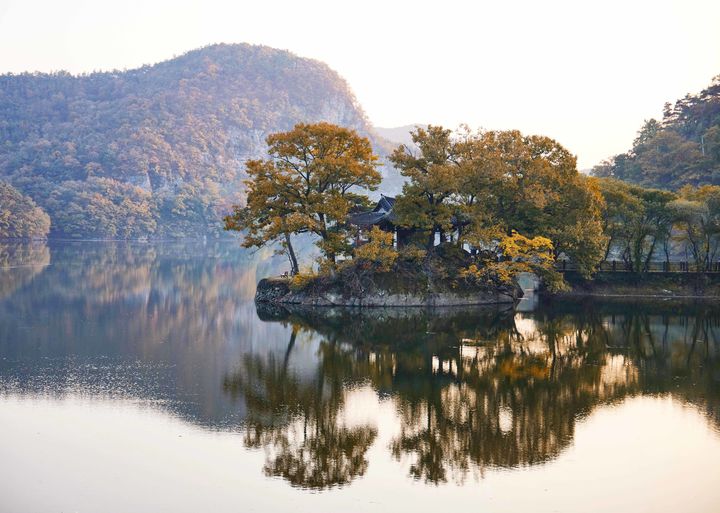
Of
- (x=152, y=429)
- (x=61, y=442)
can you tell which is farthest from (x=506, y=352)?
(x=61, y=442)

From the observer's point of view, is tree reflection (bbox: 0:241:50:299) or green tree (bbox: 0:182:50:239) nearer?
tree reflection (bbox: 0:241:50:299)

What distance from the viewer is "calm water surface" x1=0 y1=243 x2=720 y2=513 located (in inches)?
523

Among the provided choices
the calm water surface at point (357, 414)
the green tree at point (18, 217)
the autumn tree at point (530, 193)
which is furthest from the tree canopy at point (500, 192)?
the green tree at point (18, 217)

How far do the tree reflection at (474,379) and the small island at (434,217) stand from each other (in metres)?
4.11

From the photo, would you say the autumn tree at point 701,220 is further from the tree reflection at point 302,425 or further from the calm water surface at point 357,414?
the tree reflection at point 302,425

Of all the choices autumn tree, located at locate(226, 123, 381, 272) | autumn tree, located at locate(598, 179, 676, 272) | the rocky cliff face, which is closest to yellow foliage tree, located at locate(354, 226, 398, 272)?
the rocky cliff face

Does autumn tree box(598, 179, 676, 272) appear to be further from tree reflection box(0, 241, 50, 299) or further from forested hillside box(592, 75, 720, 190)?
tree reflection box(0, 241, 50, 299)

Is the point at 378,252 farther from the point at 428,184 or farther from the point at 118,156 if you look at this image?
the point at 118,156

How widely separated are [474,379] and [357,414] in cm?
509

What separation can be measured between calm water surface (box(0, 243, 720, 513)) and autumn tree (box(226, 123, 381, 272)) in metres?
7.49

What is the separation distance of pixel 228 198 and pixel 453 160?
390 ft

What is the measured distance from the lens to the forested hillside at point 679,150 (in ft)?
204

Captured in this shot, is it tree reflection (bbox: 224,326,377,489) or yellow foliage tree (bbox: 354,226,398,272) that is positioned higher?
yellow foliage tree (bbox: 354,226,398,272)

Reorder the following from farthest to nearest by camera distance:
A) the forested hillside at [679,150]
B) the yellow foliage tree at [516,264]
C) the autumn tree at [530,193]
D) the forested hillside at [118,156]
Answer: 1. the forested hillside at [118,156]
2. the forested hillside at [679,150]
3. the autumn tree at [530,193]
4. the yellow foliage tree at [516,264]
